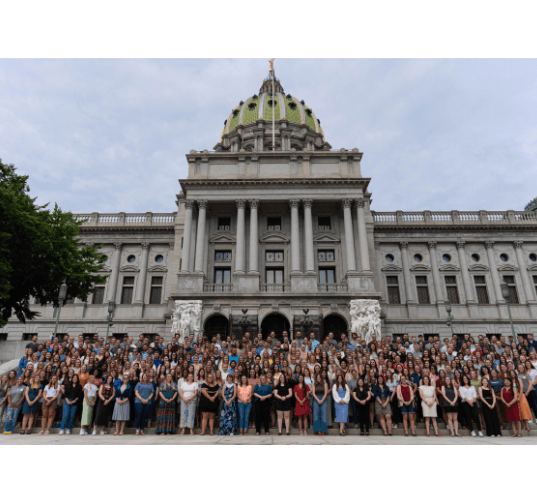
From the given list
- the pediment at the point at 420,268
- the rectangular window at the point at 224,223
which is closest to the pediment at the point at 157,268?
the rectangular window at the point at 224,223

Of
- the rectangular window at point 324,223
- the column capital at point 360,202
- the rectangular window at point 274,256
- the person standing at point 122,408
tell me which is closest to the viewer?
the person standing at point 122,408

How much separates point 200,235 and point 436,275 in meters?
23.0

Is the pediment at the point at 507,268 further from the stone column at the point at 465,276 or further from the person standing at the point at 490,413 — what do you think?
the person standing at the point at 490,413

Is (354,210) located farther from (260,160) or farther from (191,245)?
(191,245)

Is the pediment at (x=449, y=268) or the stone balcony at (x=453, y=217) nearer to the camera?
the pediment at (x=449, y=268)

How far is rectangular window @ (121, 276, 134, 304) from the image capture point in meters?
38.2

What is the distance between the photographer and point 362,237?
33.2m

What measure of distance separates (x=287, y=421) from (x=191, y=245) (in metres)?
23.9

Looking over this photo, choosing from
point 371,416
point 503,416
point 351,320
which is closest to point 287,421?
point 371,416

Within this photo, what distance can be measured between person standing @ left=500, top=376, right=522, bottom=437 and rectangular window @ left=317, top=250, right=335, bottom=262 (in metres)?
23.3

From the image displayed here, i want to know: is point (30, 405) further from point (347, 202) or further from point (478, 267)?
point (478, 267)

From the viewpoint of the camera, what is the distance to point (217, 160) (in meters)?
36.2

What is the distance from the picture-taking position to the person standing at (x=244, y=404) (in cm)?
1105

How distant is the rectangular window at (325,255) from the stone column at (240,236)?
7.08m
